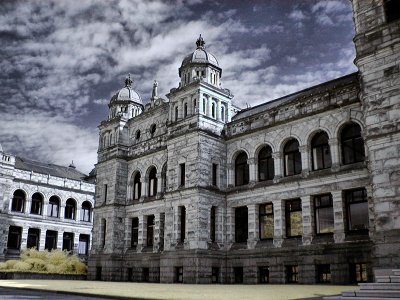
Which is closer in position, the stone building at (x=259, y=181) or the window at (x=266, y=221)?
the stone building at (x=259, y=181)

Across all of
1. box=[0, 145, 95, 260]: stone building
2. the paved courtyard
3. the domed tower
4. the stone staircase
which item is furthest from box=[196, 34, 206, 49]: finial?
box=[0, 145, 95, 260]: stone building

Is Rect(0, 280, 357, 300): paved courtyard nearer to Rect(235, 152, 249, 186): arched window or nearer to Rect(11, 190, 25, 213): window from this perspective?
Rect(235, 152, 249, 186): arched window

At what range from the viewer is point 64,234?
56.0m

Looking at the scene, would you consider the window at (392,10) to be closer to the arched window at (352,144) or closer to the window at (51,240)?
the arched window at (352,144)

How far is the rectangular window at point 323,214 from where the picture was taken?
83.9 ft

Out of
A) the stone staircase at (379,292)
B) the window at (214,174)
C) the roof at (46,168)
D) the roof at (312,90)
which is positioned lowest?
the stone staircase at (379,292)

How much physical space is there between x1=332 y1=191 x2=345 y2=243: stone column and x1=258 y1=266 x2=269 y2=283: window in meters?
5.49

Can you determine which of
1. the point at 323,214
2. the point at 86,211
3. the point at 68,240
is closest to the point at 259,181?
the point at 323,214

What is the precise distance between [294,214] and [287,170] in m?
2.89

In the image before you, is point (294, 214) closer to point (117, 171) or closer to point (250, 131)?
point (250, 131)

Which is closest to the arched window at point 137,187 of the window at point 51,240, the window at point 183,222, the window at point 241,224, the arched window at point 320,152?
the window at point 183,222

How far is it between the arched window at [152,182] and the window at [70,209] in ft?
79.8

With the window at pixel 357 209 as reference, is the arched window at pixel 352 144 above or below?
above

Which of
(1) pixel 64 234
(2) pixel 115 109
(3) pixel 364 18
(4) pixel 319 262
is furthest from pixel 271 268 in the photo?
(1) pixel 64 234
